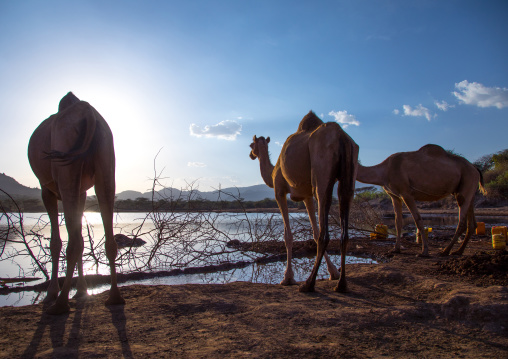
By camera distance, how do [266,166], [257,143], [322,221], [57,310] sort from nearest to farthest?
[57,310] < [322,221] < [266,166] < [257,143]

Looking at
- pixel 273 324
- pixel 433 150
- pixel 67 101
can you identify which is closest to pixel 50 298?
pixel 67 101

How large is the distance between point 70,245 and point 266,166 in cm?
425

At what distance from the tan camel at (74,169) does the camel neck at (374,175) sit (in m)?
6.81

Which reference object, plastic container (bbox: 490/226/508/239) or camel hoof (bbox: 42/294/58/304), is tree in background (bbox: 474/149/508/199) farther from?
camel hoof (bbox: 42/294/58/304)

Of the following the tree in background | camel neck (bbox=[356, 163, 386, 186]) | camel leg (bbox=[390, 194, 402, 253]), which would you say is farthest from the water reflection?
the tree in background

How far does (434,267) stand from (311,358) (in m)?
4.68

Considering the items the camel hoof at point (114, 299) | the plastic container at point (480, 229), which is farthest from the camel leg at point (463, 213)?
the camel hoof at point (114, 299)

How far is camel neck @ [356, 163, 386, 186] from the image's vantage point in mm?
8695

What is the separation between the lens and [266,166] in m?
6.97

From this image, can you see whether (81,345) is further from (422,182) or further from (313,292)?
(422,182)

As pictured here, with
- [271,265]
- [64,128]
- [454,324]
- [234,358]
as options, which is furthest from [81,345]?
[271,265]

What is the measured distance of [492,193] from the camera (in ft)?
94.3

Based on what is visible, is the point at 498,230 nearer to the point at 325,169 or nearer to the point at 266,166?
the point at 266,166

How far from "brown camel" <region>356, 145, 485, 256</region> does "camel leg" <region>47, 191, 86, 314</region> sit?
7.24m
